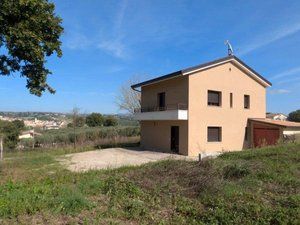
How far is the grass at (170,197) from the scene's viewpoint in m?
6.21

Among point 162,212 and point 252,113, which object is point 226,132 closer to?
point 252,113

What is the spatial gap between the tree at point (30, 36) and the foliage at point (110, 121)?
4593 centimetres

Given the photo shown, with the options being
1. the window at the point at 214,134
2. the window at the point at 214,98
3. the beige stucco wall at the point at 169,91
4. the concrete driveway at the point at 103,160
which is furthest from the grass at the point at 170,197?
the window at the point at 214,98

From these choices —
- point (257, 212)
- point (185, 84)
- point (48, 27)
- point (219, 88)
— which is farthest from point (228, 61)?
point (257, 212)

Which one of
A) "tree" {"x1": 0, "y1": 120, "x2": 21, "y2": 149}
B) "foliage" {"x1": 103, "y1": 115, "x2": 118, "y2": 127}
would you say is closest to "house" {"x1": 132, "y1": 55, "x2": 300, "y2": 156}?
"tree" {"x1": 0, "y1": 120, "x2": 21, "y2": 149}

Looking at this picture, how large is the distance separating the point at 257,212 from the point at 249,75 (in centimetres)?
2074

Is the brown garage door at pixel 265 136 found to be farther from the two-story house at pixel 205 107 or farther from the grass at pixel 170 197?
the grass at pixel 170 197

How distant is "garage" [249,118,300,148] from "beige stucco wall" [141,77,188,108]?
6.62 m

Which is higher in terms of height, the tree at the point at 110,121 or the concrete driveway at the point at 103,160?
the tree at the point at 110,121

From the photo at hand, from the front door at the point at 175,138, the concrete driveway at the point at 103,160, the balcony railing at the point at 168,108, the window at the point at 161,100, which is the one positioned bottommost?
the concrete driveway at the point at 103,160

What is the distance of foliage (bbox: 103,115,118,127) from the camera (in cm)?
5928

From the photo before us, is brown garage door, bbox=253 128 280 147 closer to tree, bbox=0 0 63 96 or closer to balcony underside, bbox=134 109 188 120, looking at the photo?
balcony underside, bbox=134 109 188 120

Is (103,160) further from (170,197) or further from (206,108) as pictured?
(170,197)

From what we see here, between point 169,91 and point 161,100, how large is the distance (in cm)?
186
